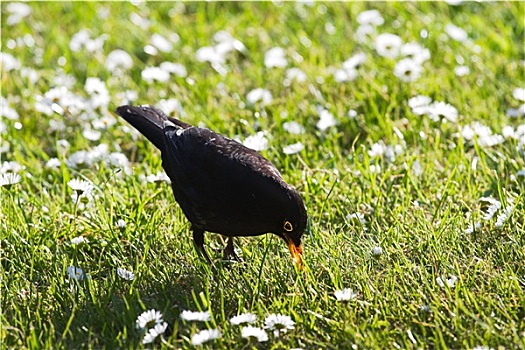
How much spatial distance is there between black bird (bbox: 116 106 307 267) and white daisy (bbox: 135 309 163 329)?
2.08 ft

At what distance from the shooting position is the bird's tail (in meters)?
5.04

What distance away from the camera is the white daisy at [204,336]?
12.3ft

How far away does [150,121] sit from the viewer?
509 cm

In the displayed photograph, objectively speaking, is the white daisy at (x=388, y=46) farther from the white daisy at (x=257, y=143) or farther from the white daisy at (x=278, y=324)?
the white daisy at (x=278, y=324)

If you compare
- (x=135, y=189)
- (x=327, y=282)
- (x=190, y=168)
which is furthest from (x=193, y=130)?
(x=327, y=282)

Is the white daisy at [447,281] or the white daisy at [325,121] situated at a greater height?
the white daisy at [325,121]

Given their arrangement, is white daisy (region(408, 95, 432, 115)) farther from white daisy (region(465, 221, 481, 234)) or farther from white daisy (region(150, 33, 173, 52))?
white daisy (region(150, 33, 173, 52))

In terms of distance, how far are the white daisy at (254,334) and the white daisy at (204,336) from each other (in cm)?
11

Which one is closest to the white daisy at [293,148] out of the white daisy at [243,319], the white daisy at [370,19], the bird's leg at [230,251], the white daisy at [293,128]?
the white daisy at [293,128]

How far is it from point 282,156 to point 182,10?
299 cm

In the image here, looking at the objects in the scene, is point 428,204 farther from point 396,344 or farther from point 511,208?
point 396,344

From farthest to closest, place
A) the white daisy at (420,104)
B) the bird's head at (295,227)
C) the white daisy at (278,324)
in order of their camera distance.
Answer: the white daisy at (420,104) < the bird's head at (295,227) < the white daisy at (278,324)

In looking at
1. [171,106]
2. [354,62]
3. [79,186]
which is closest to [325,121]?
[354,62]

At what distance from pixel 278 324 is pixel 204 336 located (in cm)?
33
